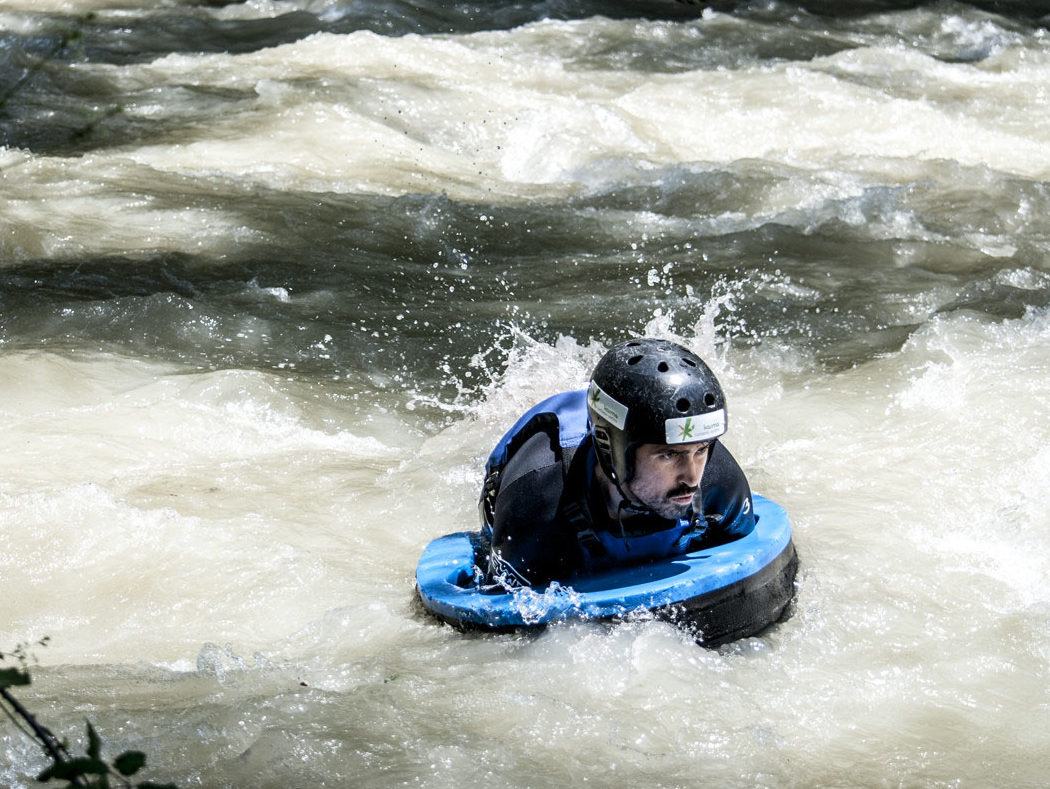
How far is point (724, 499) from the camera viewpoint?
4043 mm

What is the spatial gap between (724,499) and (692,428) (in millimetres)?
513

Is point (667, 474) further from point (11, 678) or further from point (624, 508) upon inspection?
Result: point (11, 678)

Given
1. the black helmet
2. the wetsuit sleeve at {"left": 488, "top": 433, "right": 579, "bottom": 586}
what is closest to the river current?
the wetsuit sleeve at {"left": 488, "top": 433, "right": 579, "bottom": 586}

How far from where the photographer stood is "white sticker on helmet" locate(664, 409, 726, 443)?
11.8 ft

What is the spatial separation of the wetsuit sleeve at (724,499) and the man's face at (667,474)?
23cm

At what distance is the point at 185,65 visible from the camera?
1229cm

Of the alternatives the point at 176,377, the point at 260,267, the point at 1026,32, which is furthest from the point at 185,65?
the point at 1026,32

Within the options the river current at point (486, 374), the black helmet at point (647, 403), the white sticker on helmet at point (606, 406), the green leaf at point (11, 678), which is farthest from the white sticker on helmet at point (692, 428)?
the green leaf at point (11, 678)

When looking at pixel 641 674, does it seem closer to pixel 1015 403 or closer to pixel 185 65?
pixel 1015 403

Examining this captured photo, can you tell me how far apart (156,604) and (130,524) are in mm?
513

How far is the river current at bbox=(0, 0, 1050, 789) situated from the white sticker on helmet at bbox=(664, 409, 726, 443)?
598 millimetres

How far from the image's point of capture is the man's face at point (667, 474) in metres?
3.68

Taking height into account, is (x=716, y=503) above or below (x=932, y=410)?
above

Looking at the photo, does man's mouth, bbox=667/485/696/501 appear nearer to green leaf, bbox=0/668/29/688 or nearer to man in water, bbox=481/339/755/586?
man in water, bbox=481/339/755/586
